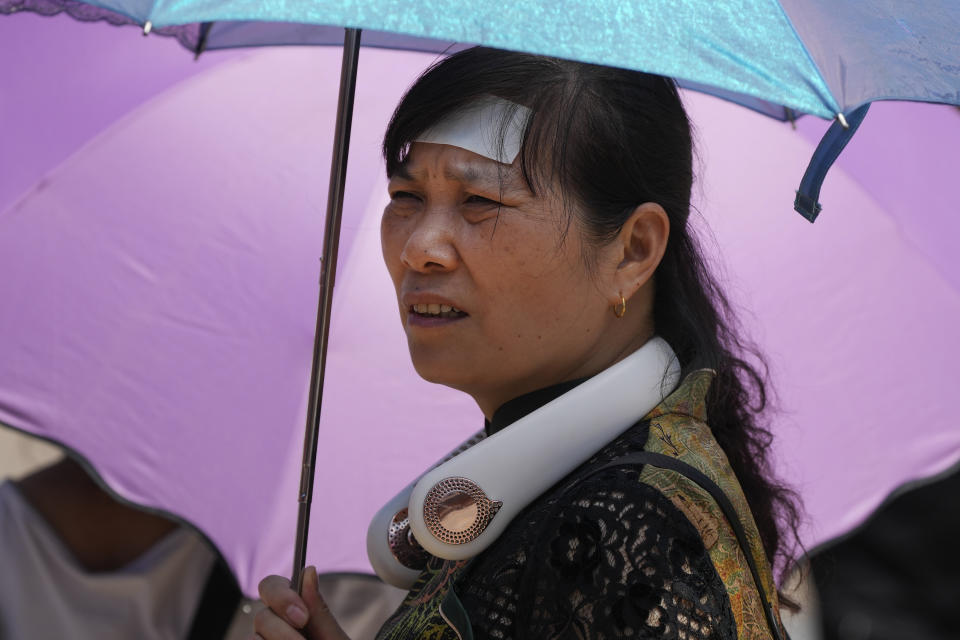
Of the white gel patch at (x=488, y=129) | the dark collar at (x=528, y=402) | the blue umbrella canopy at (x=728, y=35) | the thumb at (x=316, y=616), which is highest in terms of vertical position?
the blue umbrella canopy at (x=728, y=35)

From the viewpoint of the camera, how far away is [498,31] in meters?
1.32

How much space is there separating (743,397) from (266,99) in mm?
1416

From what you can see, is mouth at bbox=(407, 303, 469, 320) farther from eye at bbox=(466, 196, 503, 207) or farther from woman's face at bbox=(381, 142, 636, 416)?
eye at bbox=(466, 196, 503, 207)

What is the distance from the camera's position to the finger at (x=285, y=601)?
1841 millimetres

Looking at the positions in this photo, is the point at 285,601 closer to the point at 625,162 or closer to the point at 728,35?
the point at 625,162

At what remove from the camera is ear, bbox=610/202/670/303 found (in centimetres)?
188

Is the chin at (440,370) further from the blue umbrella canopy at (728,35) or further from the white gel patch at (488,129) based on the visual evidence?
the blue umbrella canopy at (728,35)

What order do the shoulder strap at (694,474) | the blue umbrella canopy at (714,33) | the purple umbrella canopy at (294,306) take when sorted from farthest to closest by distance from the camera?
the purple umbrella canopy at (294,306) → the shoulder strap at (694,474) → the blue umbrella canopy at (714,33)

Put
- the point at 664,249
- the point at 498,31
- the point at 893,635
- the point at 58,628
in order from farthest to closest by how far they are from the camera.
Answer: the point at 893,635 < the point at 58,628 < the point at 664,249 < the point at 498,31

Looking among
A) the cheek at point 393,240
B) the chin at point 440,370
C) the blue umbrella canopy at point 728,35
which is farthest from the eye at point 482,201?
the blue umbrella canopy at point 728,35

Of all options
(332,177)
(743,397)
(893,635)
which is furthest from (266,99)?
(893,635)

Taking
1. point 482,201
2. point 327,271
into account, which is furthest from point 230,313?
point 482,201

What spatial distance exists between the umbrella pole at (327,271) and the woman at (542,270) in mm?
88

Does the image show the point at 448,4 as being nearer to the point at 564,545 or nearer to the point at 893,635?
the point at 564,545
